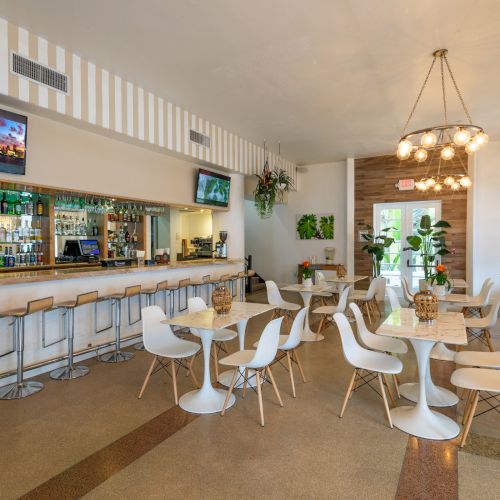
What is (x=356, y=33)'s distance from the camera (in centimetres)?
394

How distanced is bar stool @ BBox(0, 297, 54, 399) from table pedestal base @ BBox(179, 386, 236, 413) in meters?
1.62

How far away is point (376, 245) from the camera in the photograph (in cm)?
Answer: 903

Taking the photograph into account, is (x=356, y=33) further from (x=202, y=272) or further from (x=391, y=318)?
(x=202, y=272)

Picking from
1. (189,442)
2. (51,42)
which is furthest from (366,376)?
(51,42)

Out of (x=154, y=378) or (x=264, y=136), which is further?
(x=264, y=136)

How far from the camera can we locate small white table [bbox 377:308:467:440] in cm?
298

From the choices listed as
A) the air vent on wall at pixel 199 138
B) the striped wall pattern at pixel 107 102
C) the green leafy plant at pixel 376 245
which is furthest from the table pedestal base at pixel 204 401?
the green leafy plant at pixel 376 245

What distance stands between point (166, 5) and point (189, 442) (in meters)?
3.76

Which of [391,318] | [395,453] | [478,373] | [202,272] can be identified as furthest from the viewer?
[202,272]

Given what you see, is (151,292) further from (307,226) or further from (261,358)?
(307,226)

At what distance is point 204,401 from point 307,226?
7.67m

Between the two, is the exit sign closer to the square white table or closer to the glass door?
the glass door

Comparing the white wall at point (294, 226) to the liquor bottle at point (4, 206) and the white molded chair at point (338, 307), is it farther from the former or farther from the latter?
the liquor bottle at point (4, 206)

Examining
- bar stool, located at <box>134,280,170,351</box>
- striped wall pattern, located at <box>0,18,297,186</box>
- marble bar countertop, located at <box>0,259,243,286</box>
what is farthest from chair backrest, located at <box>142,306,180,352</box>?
striped wall pattern, located at <box>0,18,297,186</box>
